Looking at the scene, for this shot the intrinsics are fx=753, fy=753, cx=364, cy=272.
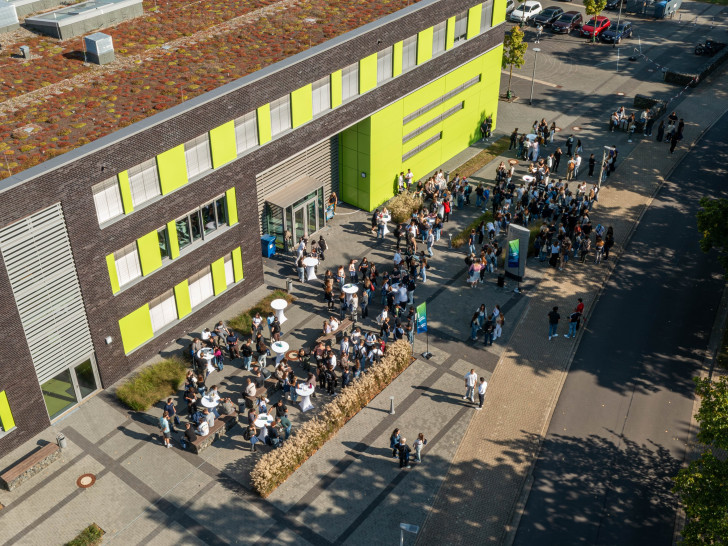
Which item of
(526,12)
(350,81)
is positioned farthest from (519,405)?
(526,12)

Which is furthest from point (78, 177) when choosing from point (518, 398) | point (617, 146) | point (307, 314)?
point (617, 146)

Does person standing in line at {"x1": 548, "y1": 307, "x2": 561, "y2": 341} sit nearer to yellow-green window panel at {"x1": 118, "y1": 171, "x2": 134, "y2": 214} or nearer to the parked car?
yellow-green window panel at {"x1": 118, "y1": 171, "x2": 134, "y2": 214}

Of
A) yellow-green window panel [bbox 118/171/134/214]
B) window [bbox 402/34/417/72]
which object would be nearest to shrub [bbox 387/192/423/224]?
window [bbox 402/34/417/72]

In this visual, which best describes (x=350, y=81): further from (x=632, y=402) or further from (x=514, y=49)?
(x=514, y=49)

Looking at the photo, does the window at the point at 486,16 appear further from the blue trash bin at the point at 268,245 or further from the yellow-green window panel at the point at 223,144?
the yellow-green window panel at the point at 223,144

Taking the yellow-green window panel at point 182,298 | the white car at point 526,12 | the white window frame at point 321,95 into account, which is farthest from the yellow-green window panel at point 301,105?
the white car at point 526,12

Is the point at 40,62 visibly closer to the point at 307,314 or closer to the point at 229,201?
the point at 229,201
